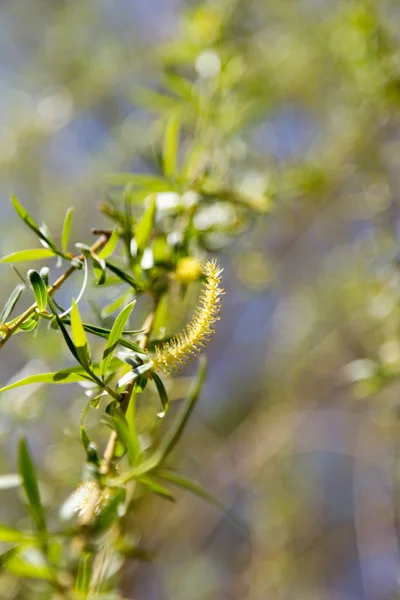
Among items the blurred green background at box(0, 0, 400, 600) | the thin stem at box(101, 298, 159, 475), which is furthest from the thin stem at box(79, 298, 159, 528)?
the blurred green background at box(0, 0, 400, 600)

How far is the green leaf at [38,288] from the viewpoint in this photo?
34 centimetres

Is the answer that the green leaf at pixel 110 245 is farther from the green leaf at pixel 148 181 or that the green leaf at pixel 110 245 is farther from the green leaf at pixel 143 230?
the green leaf at pixel 148 181

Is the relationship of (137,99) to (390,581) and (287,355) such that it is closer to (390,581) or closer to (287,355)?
(287,355)

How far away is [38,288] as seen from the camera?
0.35 metres

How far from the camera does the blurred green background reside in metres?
0.80

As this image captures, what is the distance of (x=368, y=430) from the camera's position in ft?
4.62

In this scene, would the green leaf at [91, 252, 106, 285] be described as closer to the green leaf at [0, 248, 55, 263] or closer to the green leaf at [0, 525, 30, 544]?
the green leaf at [0, 248, 55, 263]

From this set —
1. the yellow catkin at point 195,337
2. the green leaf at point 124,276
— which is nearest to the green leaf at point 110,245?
the green leaf at point 124,276

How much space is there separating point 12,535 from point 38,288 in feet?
0.46

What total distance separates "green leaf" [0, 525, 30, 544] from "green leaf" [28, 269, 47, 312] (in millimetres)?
128

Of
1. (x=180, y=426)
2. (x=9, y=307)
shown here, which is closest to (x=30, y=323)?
(x=9, y=307)

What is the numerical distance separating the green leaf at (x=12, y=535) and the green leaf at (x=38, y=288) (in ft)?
0.42

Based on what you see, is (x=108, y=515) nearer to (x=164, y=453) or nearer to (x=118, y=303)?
(x=164, y=453)

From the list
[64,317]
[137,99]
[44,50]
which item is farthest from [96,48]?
[64,317]
